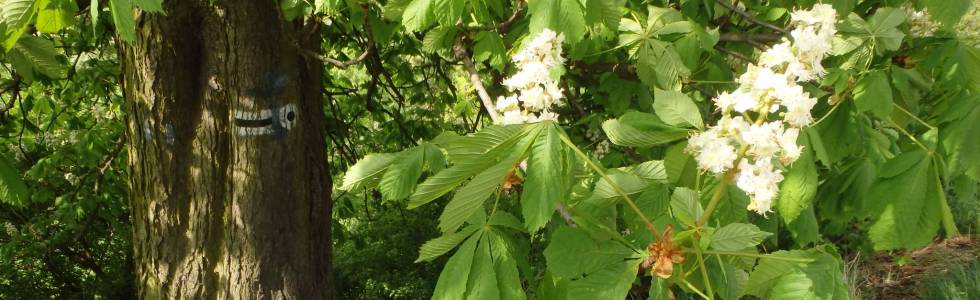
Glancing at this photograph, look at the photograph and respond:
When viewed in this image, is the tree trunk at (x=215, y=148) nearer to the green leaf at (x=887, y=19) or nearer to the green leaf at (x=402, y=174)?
the green leaf at (x=402, y=174)

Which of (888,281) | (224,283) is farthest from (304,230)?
(888,281)

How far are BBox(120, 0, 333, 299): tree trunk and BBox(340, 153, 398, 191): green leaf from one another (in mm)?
874

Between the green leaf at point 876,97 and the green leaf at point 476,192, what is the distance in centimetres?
92

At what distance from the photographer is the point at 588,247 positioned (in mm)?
1070

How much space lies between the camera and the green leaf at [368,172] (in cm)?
131

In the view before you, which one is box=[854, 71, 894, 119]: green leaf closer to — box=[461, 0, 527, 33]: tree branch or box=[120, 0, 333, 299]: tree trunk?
box=[461, 0, 527, 33]: tree branch

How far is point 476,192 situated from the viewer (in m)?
0.97

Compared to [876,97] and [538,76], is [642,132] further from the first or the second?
[876,97]

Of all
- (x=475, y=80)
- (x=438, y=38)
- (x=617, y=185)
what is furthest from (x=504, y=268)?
(x=438, y=38)

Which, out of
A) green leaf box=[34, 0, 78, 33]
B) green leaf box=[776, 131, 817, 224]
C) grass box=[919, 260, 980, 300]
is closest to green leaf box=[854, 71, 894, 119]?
green leaf box=[776, 131, 817, 224]

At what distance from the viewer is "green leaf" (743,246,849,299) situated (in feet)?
3.15

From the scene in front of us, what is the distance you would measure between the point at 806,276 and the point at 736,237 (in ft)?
0.35

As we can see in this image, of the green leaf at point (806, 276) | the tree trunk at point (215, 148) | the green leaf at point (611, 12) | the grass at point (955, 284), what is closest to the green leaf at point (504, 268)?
the green leaf at point (806, 276)

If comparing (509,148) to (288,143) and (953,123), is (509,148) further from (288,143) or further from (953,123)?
(288,143)
